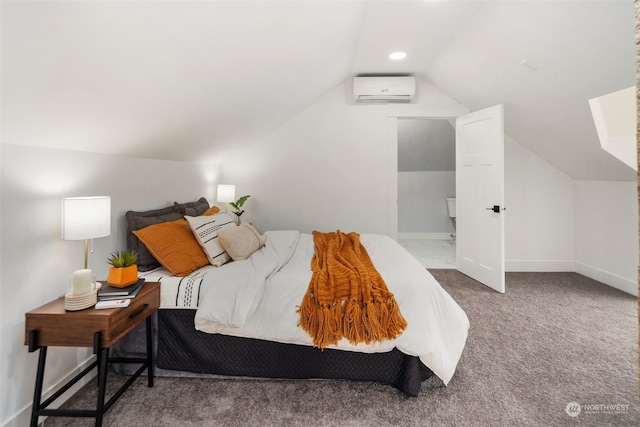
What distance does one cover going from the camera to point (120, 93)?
1583 millimetres

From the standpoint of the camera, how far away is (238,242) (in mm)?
2307

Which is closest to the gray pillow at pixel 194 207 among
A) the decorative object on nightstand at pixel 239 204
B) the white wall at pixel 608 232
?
the decorative object on nightstand at pixel 239 204

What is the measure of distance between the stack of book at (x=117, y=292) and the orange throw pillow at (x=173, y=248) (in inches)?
11.7

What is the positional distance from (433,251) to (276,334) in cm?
414

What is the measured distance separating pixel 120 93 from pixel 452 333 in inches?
88.7

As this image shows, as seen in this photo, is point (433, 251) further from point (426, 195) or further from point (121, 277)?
point (121, 277)

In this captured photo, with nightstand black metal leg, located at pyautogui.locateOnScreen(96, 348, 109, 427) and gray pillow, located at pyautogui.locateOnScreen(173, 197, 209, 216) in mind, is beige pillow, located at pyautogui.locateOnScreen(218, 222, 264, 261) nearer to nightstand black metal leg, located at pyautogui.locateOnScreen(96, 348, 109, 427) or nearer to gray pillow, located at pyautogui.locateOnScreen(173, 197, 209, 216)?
gray pillow, located at pyautogui.locateOnScreen(173, 197, 209, 216)

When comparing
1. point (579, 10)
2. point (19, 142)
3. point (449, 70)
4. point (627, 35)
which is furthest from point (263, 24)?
point (449, 70)

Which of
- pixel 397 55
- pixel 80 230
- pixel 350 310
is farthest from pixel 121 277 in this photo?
pixel 397 55

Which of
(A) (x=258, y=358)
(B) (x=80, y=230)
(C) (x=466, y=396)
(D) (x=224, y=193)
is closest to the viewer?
(B) (x=80, y=230)

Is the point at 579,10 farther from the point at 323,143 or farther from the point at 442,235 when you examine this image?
the point at 442,235

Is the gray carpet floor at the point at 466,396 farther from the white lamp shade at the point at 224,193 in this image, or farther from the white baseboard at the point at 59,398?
the white lamp shade at the point at 224,193

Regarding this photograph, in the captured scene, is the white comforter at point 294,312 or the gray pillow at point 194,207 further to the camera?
the gray pillow at point 194,207

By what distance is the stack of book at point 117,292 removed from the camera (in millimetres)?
1518
